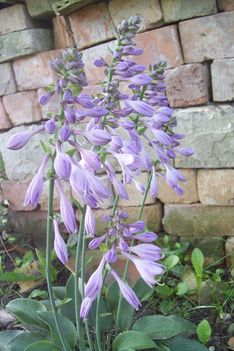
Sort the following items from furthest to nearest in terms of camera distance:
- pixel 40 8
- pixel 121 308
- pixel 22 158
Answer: pixel 22 158 < pixel 40 8 < pixel 121 308

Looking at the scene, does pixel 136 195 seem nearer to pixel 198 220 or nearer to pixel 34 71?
pixel 198 220

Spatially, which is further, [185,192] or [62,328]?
[185,192]

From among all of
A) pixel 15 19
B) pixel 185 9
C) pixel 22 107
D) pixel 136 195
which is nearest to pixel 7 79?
pixel 22 107

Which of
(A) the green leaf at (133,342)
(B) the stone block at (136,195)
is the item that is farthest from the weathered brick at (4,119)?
(A) the green leaf at (133,342)

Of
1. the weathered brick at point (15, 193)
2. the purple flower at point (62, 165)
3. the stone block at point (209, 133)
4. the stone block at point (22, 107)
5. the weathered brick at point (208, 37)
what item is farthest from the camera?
the weathered brick at point (15, 193)

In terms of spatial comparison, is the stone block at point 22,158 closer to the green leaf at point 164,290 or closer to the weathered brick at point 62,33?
the weathered brick at point 62,33

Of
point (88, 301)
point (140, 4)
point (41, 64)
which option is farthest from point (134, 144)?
point (41, 64)

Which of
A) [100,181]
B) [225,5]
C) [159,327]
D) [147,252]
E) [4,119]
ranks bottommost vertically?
[159,327]
